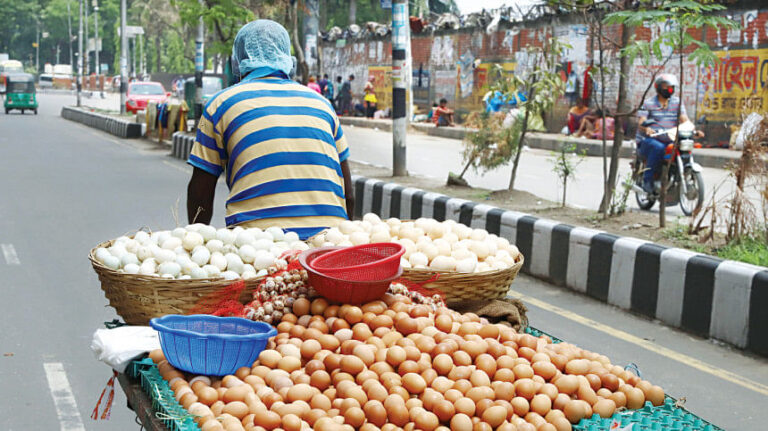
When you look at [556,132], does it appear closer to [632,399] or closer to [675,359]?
[675,359]

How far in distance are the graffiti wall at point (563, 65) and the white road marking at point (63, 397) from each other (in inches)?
234

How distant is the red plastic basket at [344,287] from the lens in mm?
3088

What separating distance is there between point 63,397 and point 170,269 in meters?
2.19

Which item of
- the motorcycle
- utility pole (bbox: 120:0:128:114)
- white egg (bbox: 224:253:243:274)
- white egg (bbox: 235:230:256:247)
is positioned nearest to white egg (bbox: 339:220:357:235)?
white egg (bbox: 235:230:256:247)

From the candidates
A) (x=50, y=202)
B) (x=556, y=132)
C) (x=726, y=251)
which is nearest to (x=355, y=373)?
(x=726, y=251)

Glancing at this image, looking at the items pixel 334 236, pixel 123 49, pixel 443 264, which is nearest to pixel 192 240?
pixel 334 236

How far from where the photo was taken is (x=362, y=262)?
330 centimetres

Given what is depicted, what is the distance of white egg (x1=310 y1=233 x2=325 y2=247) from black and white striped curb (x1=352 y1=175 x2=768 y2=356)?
3.38 metres

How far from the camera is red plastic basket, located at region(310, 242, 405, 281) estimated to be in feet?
10.2

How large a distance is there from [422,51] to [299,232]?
3246 centimetres

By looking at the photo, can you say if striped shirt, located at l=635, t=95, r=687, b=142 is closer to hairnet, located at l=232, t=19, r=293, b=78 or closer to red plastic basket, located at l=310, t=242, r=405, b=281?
hairnet, located at l=232, t=19, r=293, b=78

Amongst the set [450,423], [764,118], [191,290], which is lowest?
[450,423]

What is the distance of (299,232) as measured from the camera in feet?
12.9

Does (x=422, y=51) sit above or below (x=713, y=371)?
above
